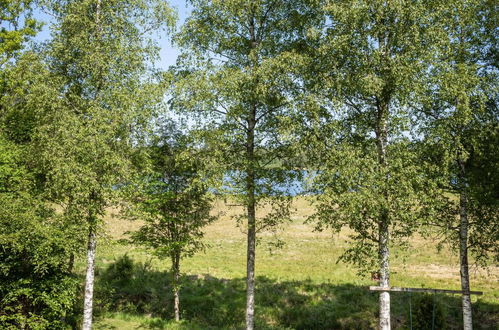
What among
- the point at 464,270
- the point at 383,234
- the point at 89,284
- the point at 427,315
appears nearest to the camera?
the point at 383,234

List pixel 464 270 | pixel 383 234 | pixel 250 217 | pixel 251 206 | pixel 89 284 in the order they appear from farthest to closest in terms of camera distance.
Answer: pixel 251 206
pixel 250 217
pixel 89 284
pixel 464 270
pixel 383 234

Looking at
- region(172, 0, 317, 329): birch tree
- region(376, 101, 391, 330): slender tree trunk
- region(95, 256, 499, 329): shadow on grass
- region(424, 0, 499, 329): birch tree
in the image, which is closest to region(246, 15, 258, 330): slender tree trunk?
region(172, 0, 317, 329): birch tree

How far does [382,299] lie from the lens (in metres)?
14.4

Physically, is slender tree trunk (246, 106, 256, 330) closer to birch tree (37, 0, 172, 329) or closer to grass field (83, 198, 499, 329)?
grass field (83, 198, 499, 329)

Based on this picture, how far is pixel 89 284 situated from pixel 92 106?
7297 millimetres

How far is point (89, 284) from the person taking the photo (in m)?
16.2

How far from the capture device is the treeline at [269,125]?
14.1 metres

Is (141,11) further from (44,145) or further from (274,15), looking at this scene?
(44,145)

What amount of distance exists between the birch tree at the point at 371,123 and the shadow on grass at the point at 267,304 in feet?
20.9

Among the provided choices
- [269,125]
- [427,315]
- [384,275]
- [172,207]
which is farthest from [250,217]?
[427,315]

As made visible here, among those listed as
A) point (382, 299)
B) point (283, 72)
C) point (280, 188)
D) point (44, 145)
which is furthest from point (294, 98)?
point (44, 145)

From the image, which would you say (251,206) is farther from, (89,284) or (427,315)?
(427,315)

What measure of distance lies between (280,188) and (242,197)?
235cm

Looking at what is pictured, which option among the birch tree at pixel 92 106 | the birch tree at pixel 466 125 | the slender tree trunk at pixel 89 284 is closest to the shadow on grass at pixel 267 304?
the slender tree trunk at pixel 89 284
